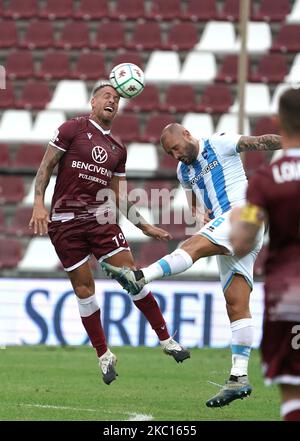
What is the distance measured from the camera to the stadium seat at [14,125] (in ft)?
62.3

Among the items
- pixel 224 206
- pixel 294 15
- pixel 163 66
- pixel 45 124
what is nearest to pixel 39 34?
pixel 45 124

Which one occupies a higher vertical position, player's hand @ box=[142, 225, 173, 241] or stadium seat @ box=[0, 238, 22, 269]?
player's hand @ box=[142, 225, 173, 241]

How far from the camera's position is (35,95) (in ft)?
64.1

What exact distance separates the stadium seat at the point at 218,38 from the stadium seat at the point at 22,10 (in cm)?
323

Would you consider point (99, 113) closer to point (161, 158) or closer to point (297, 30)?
point (161, 158)

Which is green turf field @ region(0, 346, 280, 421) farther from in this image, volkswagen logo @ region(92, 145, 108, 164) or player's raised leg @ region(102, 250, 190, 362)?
volkswagen logo @ region(92, 145, 108, 164)

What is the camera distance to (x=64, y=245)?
31.7ft

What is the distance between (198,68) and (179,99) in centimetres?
78

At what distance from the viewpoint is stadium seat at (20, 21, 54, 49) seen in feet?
66.2

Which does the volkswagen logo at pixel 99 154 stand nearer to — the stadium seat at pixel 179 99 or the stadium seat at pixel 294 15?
the stadium seat at pixel 179 99

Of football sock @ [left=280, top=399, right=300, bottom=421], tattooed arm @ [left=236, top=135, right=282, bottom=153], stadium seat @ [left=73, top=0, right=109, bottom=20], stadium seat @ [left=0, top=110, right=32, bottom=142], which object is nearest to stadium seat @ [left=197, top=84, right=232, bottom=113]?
stadium seat @ [left=73, top=0, right=109, bottom=20]

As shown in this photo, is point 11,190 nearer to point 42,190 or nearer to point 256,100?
point 256,100

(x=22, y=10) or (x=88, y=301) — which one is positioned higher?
(x=22, y=10)

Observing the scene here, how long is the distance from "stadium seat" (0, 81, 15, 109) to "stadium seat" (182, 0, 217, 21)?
11.4 feet
